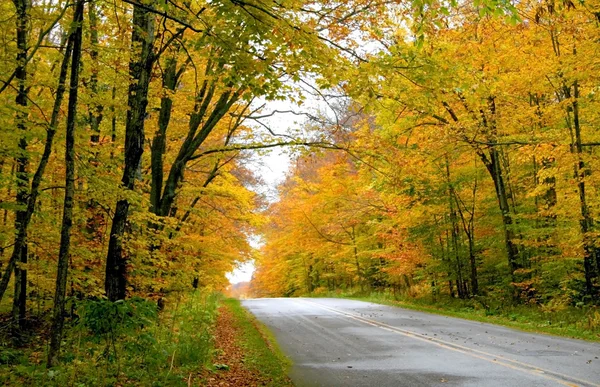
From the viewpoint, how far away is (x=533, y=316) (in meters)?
14.0

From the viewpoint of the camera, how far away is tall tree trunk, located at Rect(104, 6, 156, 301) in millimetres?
7891

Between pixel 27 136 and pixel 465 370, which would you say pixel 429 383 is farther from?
pixel 27 136

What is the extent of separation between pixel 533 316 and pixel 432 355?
293 inches

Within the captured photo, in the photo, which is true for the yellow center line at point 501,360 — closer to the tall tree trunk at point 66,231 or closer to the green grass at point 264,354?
the green grass at point 264,354

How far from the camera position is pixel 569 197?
13.7 meters

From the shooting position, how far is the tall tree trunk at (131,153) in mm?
7891

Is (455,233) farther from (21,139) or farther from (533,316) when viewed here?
(21,139)

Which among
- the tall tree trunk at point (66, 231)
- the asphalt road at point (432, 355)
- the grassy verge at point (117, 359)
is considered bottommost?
the asphalt road at point (432, 355)

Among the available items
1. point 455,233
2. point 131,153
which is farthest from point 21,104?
point 455,233

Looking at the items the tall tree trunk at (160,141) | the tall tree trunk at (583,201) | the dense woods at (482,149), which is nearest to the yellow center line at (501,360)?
the dense woods at (482,149)

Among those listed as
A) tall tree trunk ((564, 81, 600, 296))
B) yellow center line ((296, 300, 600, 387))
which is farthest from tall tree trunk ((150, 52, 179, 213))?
tall tree trunk ((564, 81, 600, 296))

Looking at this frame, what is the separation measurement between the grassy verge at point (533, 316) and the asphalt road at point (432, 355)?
979 mm

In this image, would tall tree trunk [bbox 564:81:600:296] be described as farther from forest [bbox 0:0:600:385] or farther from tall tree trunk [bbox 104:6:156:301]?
tall tree trunk [bbox 104:6:156:301]

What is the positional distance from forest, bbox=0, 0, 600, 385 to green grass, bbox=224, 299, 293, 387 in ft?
3.56
